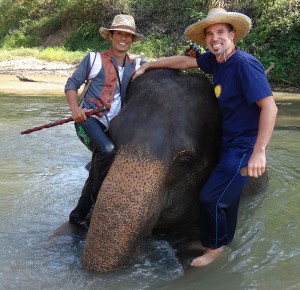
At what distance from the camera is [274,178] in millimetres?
5609

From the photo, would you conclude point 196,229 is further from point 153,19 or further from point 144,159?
point 153,19

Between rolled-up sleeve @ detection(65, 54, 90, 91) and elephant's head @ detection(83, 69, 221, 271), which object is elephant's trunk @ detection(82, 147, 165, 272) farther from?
rolled-up sleeve @ detection(65, 54, 90, 91)

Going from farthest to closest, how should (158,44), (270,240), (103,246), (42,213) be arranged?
(158,44) → (42,213) → (270,240) → (103,246)

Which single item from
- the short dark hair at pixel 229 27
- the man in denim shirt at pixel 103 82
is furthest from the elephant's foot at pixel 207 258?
the short dark hair at pixel 229 27

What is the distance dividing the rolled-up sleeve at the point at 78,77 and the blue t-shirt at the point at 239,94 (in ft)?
3.10

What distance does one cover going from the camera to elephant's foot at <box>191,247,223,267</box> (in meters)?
3.37

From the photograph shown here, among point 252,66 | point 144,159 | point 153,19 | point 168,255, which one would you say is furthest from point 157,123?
point 153,19

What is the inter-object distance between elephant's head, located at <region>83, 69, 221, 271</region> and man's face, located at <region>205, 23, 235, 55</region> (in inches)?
15.7

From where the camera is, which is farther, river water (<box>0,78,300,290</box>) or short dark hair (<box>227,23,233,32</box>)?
short dark hair (<box>227,23,233,32</box>)

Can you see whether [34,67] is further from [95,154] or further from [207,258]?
[207,258]

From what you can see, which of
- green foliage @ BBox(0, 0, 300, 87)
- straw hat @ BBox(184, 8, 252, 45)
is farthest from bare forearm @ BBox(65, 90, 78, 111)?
green foliage @ BBox(0, 0, 300, 87)

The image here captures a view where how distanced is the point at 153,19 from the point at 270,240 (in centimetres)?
2052

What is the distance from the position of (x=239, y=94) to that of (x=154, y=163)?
70 cm

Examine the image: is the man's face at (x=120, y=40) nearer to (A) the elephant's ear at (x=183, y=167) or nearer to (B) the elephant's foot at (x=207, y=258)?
(A) the elephant's ear at (x=183, y=167)
